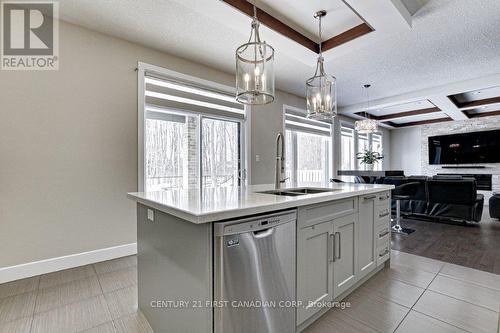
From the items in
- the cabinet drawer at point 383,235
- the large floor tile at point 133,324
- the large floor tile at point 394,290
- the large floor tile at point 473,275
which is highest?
the cabinet drawer at point 383,235

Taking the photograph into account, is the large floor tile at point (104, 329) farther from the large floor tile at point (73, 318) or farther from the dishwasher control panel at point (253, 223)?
the dishwasher control panel at point (253, 223)

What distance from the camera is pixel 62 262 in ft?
8.77

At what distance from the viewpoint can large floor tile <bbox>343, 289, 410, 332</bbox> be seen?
5.63 feet

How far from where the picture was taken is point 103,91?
2986 millimetres

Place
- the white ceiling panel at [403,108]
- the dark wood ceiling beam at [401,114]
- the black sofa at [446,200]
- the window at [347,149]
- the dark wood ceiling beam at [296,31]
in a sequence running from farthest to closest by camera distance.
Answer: the window at [347,149] < the dark wood ceiling beam at [401,114] < the white ceiling panel at [403,108] < the black sofa at [446,200] < the dark wood ceiling beam at [296,31]

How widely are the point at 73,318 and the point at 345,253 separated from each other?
2108mm

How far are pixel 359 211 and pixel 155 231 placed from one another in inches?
65.9

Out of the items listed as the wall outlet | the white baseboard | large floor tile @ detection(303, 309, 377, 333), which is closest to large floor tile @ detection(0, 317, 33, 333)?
the white baseboard

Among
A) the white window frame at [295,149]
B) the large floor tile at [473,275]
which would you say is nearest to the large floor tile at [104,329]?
the large floor tile at [473,275]

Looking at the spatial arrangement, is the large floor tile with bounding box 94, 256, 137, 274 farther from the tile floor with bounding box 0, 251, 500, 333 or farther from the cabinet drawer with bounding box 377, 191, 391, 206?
the cabinet drawer with bounding box 377, 191, 391, 206

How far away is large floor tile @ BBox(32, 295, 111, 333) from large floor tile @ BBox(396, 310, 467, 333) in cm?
210

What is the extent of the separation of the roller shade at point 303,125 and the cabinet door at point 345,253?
141 inches

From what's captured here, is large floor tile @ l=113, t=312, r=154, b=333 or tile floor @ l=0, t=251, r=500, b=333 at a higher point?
large floor tile @ l=113, t=312, r=154, b=333

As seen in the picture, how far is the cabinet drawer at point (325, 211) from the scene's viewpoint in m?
1.60
